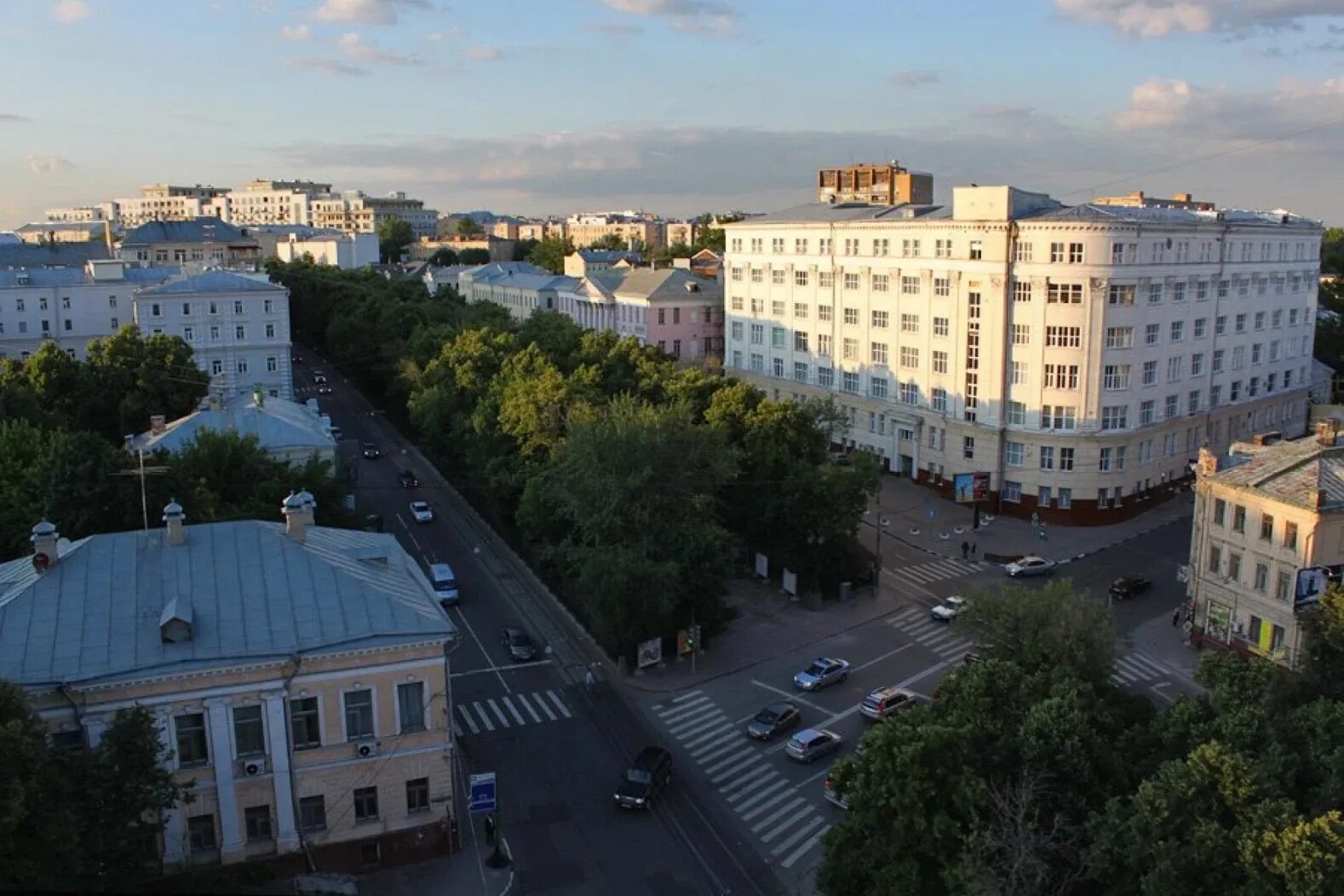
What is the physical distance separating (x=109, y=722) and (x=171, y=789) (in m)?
2.97

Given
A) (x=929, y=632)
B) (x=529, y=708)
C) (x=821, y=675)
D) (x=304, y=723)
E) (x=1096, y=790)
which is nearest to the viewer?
(x=1096, y=790)

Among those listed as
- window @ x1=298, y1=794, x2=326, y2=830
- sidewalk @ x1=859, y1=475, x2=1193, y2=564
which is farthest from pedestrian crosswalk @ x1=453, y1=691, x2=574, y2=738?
sidewalk @ x1=859, y1=475, x2=1193, y2=564

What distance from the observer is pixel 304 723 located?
29.7 meters

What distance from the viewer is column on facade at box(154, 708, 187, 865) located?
2814cm

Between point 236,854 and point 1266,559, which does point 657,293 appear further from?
point 236,854

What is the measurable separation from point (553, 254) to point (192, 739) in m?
162

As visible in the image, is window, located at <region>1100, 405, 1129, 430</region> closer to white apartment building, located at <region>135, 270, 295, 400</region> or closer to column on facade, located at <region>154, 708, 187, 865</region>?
column on facade, located at <region>154, 708, 187, 865</region>

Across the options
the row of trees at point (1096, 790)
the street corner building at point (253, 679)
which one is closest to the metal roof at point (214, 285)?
the street corner building at point (253, 679)

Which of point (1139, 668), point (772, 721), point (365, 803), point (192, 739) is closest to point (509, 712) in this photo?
point (772, 721)

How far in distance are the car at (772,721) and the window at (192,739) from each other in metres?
18.7

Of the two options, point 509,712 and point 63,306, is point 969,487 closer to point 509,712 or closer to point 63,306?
point 509,712

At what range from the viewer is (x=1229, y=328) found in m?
74.2

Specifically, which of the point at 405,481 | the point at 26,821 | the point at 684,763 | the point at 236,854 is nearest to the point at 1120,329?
the point at 684,763

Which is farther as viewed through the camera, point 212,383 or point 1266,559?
point 212,383
